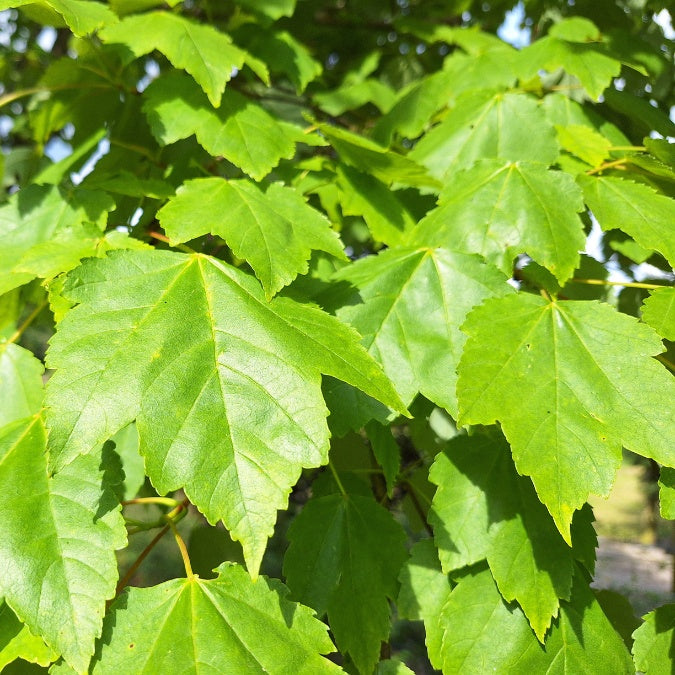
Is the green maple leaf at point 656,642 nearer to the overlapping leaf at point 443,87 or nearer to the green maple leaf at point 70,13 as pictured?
the overlapping leaf at point 443,87

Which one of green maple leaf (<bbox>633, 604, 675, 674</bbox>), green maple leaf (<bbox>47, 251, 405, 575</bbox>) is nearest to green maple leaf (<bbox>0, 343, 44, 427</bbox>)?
green maple leaf (<bbox>47, 251, 405, 575</bbox>)

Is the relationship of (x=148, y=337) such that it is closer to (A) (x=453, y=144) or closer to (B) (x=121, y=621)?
(B) (x=121, y=621)

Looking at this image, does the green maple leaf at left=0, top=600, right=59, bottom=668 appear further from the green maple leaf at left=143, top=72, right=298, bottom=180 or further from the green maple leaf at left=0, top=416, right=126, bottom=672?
the green maple leaf at left=143, top=72, right=298, bottom=180

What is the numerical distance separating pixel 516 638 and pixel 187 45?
1266 millimetres

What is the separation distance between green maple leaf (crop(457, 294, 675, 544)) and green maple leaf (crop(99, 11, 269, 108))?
2.29 feet

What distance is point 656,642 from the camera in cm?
117

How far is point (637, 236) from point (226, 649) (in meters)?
0.95

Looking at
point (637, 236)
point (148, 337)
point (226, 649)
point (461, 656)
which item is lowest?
point (461, 656)

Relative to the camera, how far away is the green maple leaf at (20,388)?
133 centimetres

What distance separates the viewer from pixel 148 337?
3.31ft

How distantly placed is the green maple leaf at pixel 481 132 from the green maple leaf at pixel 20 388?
0.95 m

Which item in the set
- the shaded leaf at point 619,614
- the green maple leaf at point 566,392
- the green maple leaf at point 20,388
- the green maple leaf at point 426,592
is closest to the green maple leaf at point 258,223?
the green maple leaf at point 566,392

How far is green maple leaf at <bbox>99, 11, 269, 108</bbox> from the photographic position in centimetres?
135

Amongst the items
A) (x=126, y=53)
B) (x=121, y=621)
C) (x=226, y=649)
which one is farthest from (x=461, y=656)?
(x=126, y=53)
